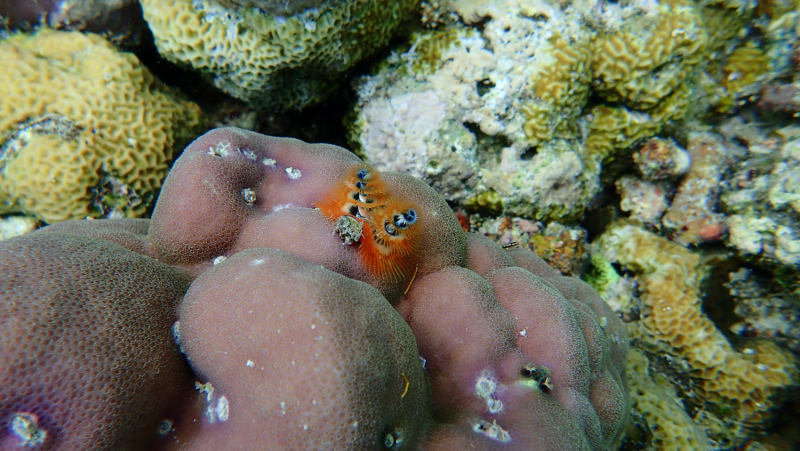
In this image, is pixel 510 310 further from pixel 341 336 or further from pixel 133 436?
pixel 133 436

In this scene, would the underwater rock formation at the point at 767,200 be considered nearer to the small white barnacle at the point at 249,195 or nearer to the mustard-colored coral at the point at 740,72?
the mustard-colored coral at the point at 740,72

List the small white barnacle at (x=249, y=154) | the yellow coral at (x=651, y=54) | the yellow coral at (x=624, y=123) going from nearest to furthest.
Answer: the small white barnacle at (x=249, y=154) < the yellow coral at (x=651, y=54) < the yellow coral at (x=624, y=123)

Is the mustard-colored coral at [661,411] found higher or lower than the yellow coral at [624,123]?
lower

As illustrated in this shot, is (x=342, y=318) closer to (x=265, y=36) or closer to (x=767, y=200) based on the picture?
(x=265, y=36)


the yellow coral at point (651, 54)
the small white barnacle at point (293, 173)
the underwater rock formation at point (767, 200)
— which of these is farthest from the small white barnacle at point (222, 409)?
the underwater rock formation at point (767, 200)

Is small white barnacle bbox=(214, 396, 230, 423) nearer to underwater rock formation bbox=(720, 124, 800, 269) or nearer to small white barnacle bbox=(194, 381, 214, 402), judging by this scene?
small white barnacle bbox=(194, 381, 214, 402)

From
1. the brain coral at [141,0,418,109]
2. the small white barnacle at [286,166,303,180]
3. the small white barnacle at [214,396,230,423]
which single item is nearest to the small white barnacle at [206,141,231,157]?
the small white barnacle at [286,166,303,180]

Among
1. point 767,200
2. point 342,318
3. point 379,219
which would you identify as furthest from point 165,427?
point 767,200
